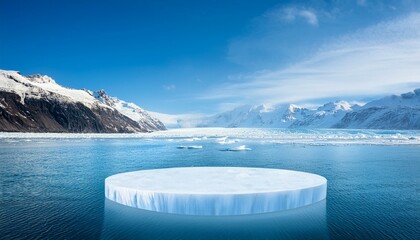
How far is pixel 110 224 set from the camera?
1010 cm

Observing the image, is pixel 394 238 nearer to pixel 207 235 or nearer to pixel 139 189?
pixel 207 235

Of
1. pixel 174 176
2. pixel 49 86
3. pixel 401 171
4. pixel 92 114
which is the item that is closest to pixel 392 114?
pixel 92 114

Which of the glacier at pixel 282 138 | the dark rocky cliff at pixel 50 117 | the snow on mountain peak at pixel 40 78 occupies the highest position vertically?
the snow on mountain peak at pixel 40 78

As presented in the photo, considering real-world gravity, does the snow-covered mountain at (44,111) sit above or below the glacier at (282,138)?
above

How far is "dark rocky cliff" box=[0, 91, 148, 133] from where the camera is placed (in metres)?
96.4

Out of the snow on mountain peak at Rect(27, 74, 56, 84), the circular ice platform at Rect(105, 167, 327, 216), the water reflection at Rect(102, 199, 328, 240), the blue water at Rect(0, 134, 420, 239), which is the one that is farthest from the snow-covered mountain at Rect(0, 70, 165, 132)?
the water reflection at Rect(102, 199, 328, 240)

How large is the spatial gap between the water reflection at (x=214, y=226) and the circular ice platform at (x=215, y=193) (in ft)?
0.79

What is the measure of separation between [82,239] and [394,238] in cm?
823

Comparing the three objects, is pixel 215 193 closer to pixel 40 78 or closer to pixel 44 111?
pixel 44 111

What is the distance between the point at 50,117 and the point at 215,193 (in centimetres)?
11259

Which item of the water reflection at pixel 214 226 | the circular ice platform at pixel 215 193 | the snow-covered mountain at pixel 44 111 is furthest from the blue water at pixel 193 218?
the snow-covered mountain at pixel 44 111

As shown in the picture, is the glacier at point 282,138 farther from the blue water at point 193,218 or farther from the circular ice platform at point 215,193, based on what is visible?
the circular ice platform at point 215,193

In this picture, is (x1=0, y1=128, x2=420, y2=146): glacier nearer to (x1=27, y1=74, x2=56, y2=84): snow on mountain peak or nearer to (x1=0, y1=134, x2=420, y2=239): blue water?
(x1=0, y1=134, x2=420, y2=239): blue water

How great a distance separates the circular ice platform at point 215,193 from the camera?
10.5 metres
